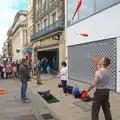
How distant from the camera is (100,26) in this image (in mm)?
13773

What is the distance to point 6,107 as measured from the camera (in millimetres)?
9531

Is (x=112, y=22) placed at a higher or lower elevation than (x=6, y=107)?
higher

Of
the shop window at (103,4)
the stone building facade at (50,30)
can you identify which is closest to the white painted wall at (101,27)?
the shop window at (103,4)

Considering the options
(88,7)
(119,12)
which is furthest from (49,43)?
(119,12)

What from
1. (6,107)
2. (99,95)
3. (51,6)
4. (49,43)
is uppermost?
(51,6)

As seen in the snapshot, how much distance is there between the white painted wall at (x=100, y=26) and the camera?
40.0 feet

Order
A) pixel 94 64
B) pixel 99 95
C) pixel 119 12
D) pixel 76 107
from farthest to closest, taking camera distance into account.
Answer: pixel 94 64 → pixel 119 12 → pixel 76 107 → pixel 99 95

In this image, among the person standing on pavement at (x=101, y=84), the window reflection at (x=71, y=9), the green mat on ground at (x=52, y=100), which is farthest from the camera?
the window reflection at (x=71, y=9)

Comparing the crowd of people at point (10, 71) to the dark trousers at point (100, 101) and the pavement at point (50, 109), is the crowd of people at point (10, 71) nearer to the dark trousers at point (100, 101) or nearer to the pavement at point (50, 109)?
the pavement at point (50, 109)

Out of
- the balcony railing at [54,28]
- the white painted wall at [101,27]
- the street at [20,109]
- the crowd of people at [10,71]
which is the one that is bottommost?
the street at [20,109]

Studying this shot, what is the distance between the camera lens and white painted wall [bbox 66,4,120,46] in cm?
1219

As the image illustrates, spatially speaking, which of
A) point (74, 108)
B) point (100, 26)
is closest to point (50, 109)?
point (74, 108)

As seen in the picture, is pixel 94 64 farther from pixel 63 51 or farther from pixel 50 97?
pixel 63 51

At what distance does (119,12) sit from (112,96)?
3.66 meters
